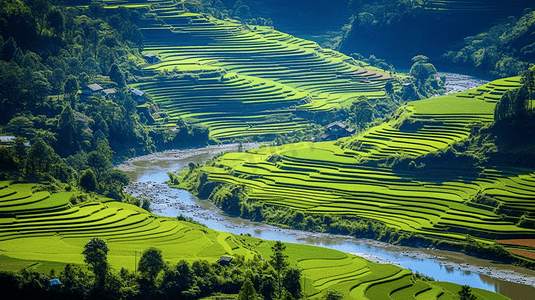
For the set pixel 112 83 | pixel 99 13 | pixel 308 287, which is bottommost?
pixel 308 287

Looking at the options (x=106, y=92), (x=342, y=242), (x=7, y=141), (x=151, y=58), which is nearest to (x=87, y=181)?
(x=7, y=141)

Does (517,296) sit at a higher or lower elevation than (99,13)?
lower

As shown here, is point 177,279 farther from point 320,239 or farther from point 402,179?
point 402,179

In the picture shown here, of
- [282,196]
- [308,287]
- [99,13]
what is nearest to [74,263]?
[308,287]

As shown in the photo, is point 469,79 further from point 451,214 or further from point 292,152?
point 451,214

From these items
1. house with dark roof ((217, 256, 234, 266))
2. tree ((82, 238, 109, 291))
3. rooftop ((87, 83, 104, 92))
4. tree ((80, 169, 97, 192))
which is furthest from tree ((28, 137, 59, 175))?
rooftop ((87, 83, 104, 92))
